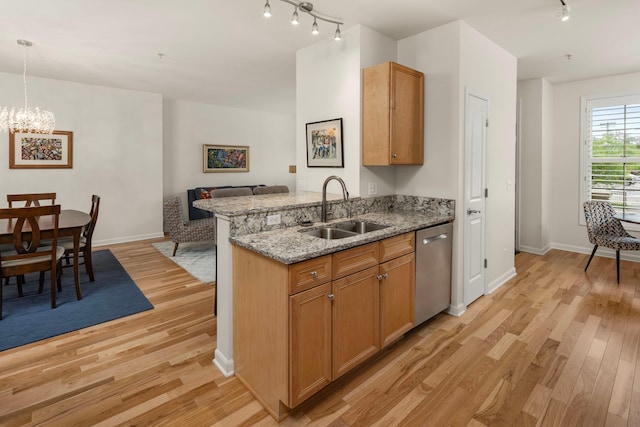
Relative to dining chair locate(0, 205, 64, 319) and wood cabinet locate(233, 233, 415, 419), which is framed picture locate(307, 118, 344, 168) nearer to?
wood cabinet locate(233, 233, 415, 419)

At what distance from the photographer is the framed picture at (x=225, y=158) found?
712 cm

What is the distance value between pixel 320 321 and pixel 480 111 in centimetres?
262

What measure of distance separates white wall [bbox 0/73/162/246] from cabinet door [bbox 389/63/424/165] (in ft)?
15.7

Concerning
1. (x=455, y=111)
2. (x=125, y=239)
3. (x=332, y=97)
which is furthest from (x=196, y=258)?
Answer: (x=455, y=111)

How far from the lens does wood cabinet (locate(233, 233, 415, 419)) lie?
1785 millimetres

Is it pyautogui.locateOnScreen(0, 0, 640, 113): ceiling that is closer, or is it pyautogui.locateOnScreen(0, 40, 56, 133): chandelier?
pyautogui.locateOnScreen(0, 0, 640, 113): ceiling

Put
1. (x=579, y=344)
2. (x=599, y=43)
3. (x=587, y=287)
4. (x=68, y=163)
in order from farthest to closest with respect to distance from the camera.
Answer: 1. (x=68, y=163)
2. (x=587, y=287)
3. (x=599, y=43)
4. (x=579, y=344)

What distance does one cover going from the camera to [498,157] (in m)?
3.72

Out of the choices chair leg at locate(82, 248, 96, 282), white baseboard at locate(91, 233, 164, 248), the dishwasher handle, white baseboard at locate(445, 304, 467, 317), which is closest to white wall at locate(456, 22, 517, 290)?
the dishwasher handle

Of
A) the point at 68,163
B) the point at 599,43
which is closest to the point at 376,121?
the point at 599,43

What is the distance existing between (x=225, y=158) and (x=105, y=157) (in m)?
2.30

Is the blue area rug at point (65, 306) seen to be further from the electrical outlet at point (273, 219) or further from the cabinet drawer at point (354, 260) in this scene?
the cabinet drawer at point (354, 260)

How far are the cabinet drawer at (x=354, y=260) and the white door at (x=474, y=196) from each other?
4.44ft

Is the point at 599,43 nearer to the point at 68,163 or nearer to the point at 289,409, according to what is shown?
the point at 289,409
